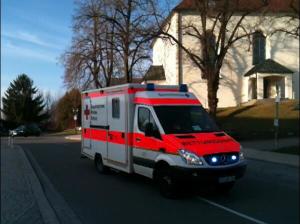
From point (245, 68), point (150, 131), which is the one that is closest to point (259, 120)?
point (245, 68)

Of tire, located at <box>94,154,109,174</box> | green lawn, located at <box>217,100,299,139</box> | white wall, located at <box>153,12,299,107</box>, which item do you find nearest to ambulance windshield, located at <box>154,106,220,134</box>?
tire, located at <box>94,154,109,174</box>

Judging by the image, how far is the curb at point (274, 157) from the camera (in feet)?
59.0

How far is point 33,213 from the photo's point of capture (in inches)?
362

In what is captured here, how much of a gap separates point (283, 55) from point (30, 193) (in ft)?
176

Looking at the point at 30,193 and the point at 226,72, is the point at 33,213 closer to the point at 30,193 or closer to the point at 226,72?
the point at 30,193

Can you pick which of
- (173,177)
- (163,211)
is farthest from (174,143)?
(163,211)

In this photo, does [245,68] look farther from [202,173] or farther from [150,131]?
[202,173]

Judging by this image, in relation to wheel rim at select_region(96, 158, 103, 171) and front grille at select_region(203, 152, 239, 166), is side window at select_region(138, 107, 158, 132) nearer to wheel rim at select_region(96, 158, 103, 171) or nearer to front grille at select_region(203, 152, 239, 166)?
front grille at select_region(203, 152, 239, 166)

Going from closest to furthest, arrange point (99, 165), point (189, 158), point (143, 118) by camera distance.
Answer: point (189, 158), point (143, 118), point (99, 165)

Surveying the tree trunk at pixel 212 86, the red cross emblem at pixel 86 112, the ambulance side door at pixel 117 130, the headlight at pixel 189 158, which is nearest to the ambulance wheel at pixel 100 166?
the ambulance side door at pixel 117 130

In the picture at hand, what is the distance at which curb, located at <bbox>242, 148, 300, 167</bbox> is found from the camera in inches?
707

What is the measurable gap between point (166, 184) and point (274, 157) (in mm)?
8923

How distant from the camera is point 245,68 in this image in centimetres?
5984

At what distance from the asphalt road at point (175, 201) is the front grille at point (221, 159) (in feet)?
2.74
